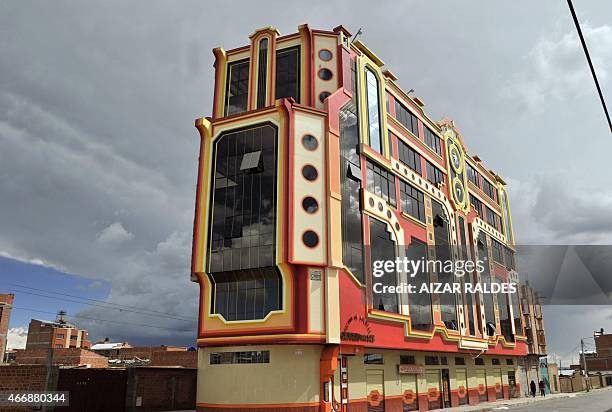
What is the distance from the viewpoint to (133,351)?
2520 inches

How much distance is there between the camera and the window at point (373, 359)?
3176 cm

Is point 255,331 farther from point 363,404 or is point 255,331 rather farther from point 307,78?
point 307,78

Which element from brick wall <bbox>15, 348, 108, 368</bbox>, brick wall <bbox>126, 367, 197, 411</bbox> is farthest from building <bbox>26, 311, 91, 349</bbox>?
brick wall <bbox>126, 367, 197, 411</bbox>

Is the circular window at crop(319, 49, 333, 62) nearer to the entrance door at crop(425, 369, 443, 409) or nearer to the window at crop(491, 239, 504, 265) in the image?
the entrance door at crop(425, 369, 443, 409)

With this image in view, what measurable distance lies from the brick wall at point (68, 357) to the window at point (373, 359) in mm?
43089

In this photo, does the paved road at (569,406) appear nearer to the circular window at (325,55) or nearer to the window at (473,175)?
the window at (473,175)

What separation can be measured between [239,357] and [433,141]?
95.2 feet

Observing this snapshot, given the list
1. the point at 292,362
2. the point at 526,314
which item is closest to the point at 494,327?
the point at 526,314

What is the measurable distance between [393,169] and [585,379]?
61.6 metres

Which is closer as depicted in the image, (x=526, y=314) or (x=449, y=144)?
(x=449, y=144)

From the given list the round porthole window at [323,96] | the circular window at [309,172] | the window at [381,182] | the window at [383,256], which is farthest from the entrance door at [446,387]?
the round porthole window at [323,96]

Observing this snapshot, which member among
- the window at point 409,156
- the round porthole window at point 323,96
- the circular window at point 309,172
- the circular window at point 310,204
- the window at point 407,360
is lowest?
the window at point 407,360

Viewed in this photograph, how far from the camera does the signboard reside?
34750mm

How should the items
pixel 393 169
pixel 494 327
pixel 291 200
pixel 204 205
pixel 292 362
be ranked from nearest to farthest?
pixel 292 362
pixel 291 200
pixel 204 205
pixel 393 169
pixel 494 327
